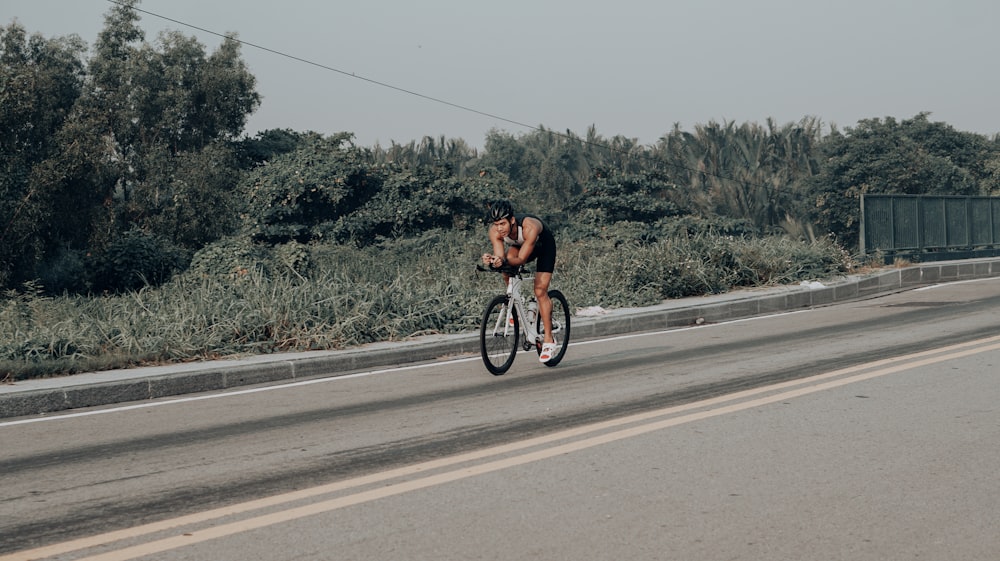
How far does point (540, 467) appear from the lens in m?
5.94

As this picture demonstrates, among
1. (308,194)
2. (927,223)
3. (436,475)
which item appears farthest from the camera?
(308,194)

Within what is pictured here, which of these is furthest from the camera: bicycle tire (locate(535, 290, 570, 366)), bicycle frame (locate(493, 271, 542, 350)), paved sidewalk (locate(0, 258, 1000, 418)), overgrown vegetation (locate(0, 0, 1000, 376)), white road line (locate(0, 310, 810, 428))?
overgrown vegetation (locate(0, 0, 1000, 376))

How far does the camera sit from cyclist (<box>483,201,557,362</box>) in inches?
385

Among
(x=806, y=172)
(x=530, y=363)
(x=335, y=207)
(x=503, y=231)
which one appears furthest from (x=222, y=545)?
(x=806, y=172)

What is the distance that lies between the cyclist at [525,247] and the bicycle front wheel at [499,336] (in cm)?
31

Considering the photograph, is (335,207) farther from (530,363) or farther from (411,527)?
(411,527)

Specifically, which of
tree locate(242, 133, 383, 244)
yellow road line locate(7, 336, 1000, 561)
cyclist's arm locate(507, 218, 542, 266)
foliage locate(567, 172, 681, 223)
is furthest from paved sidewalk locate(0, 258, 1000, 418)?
tree locate(242, 133, 383, 244)

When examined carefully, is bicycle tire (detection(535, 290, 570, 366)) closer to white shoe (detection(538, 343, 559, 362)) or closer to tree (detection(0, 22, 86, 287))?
white shoe (detection(538, 343, 559, 362))

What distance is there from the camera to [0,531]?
4.89m

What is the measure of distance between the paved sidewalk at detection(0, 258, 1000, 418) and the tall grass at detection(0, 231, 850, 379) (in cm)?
46

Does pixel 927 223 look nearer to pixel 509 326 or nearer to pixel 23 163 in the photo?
pixel 509 326

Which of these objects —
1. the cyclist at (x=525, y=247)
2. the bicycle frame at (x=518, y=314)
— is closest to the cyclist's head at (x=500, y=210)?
the cyclist at (x=525, y=247)

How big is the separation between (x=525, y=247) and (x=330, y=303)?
390 cm

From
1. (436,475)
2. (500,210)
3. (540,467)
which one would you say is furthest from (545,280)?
(436,475)
